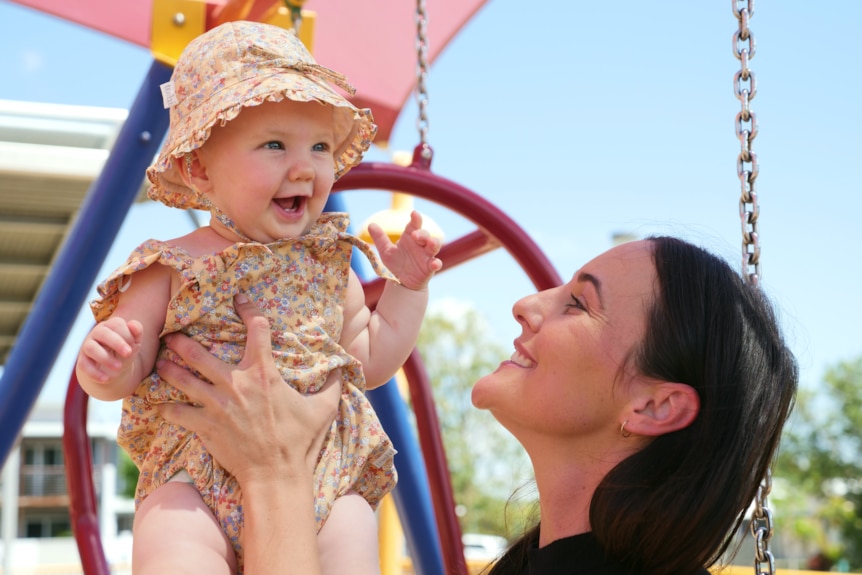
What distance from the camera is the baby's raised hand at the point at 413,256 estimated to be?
6.46ft

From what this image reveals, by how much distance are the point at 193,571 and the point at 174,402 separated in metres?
0.30

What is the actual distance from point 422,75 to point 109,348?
1233 millimetres

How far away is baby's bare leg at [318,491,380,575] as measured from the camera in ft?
5.48

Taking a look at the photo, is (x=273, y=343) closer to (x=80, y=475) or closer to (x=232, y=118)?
(x=232, y=118)

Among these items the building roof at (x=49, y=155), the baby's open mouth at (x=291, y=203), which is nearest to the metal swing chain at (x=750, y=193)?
the baby's open mouth at (x=291, y=203)

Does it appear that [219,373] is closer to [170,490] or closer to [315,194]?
[170,490]

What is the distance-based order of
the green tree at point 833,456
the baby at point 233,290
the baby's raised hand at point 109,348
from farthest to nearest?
1. the green tree at point 833,456
2. the baby at point 233,290
3. the baby's raised hand at point 109,348

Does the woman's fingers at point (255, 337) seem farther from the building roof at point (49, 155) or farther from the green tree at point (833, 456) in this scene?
the green tree at point (833, 456)

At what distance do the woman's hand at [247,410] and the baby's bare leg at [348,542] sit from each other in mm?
92

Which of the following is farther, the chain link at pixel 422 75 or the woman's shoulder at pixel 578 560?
the chain link at pixel 422 75

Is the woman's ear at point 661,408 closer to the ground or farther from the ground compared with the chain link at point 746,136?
closer to the ground

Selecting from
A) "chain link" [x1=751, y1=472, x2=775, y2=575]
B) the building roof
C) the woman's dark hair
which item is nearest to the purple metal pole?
the woman's dark hair

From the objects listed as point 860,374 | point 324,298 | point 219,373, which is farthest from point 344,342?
point 860,374

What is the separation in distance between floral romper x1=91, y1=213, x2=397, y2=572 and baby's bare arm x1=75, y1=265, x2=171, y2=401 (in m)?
0.02
